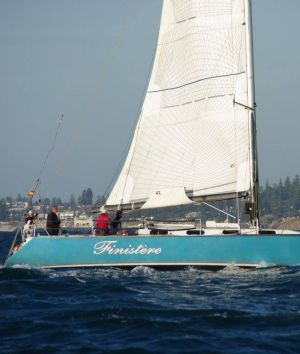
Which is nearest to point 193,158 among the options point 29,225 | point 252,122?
point 252,122

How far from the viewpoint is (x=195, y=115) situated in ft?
77.9

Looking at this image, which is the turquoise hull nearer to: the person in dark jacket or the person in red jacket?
the person in dark jacket

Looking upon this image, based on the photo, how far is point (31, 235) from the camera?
930 inches

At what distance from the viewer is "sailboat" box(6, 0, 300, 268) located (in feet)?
71.4

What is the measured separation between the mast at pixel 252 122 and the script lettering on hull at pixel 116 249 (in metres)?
3.17

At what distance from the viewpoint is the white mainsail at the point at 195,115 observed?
23016 mm

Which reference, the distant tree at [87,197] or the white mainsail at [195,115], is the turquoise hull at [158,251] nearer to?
the white mainsail at [195,115]

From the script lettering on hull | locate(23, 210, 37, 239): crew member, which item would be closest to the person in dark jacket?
locate(23, 210, 37, 239): crew member

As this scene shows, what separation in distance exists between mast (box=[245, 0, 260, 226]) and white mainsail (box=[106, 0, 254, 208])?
4cm

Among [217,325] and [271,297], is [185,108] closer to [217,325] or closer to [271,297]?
[271,297]

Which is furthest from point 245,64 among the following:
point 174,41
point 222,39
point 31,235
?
point 31,235

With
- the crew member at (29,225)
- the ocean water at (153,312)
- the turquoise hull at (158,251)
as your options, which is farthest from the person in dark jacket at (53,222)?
the ocean water at (153,312)

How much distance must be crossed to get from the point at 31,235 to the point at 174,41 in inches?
301

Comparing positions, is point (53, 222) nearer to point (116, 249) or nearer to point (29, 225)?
point (29, 225)
